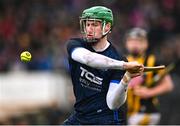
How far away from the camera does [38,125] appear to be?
14273mm

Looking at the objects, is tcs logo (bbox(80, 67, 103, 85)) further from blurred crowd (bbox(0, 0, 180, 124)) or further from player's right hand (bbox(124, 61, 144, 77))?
blurred crowd (bbox(0, 0, 180, 124))

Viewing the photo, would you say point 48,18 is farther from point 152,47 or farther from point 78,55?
point 78,55

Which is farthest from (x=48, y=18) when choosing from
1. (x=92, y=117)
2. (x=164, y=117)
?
(x=92, y=117)

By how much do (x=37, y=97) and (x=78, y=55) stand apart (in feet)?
29.9

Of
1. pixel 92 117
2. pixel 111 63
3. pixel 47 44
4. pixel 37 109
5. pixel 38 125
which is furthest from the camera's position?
pixel 47 44

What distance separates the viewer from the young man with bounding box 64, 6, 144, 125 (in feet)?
22.6

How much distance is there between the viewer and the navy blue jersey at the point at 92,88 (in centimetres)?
702

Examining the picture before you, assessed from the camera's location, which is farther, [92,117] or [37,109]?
[37,109]

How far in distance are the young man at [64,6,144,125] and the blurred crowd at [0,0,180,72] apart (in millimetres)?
8642

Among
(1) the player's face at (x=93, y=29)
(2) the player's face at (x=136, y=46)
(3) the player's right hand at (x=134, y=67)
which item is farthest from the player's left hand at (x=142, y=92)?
(3) the player's right hand at (x=134, y=67)

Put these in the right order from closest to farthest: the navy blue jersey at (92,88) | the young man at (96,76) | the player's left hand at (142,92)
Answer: the young man at (96,76) < the navy blue jersey at (92,88) < the player's left hand at (142,92)

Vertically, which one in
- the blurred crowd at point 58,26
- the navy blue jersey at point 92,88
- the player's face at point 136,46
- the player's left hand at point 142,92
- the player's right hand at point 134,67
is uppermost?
the player's right hand at point 134,67

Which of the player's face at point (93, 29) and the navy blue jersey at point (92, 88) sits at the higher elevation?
the player's face at point (93, 29)

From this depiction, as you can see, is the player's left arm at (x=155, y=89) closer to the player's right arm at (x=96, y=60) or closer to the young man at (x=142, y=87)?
the young man at (x=142, y=87)
